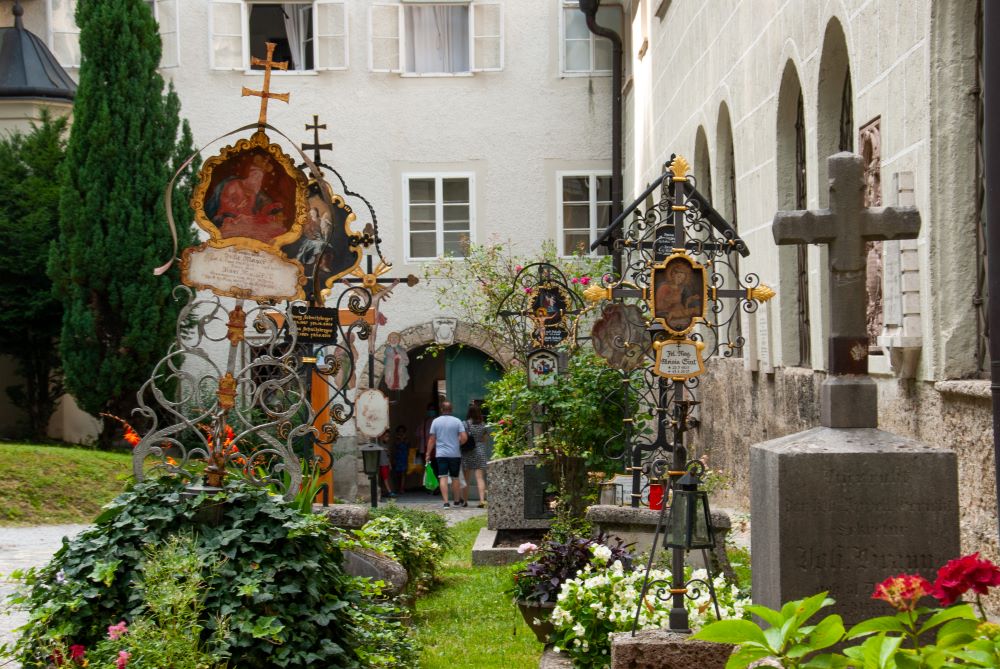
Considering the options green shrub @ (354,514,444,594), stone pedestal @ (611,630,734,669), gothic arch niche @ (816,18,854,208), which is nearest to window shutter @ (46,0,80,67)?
green shrub @ (354,514,444,594)

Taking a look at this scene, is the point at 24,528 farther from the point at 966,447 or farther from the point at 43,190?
the point at 966,447

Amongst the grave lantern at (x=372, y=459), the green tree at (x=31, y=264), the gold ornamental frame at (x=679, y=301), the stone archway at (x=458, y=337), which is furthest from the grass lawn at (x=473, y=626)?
the green tree at (x=31, y=264)

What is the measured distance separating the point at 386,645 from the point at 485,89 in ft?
59.1

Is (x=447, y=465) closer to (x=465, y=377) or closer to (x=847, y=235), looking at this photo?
(x=465, y=377)

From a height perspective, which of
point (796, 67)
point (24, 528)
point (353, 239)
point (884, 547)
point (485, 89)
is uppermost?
point (485, 89)

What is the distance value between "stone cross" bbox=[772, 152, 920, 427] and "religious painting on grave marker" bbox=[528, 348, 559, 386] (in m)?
8.60

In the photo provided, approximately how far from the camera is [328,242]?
12.1m

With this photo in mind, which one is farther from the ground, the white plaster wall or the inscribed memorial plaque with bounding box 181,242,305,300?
the white plaster wall

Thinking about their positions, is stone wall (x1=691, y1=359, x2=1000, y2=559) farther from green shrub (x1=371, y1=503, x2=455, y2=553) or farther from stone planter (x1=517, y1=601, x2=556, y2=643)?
green shrub (x1=371, y1=503, x2=455, y2=553)

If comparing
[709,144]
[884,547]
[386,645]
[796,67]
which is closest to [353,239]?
[796,67]

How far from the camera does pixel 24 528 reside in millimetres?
15375

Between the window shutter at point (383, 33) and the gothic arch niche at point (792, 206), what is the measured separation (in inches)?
498

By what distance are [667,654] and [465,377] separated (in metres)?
18.9

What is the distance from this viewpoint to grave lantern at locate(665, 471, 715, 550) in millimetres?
5941
